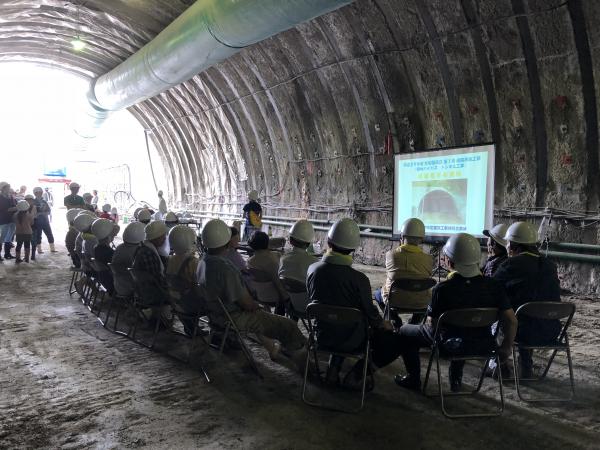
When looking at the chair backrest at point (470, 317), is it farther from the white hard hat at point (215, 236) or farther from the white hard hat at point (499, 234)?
the white hard hat at point (215, 236)

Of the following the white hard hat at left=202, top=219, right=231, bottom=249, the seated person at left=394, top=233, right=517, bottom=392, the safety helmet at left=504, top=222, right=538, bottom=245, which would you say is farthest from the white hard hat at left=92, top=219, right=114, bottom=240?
the safety helmet at left=504, top=222, right=538, bottom=245

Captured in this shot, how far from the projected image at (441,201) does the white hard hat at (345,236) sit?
4863mm

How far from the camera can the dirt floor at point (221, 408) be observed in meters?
3.07

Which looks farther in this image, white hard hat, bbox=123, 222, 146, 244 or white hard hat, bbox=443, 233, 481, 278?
white hard hat, bbox=123, 222, 146, 244

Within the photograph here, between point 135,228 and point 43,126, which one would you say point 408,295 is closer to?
point 135,228

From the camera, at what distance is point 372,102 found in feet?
33.3

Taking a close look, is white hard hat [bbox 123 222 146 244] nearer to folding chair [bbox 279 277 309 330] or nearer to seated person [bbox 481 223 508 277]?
folding chair [bbox 279 277 309 330]

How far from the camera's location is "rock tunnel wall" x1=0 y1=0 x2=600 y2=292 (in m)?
7.11

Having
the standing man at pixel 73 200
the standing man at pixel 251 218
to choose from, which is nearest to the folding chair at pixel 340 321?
the standing man at pixel 251 218

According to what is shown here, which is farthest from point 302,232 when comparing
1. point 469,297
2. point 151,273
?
point 469,297

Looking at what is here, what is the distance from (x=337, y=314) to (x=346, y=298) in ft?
0.72

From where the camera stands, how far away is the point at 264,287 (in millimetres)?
5141

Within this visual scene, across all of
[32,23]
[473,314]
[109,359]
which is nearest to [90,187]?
[32,23]

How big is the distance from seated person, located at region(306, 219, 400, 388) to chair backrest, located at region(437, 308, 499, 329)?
53 cm
